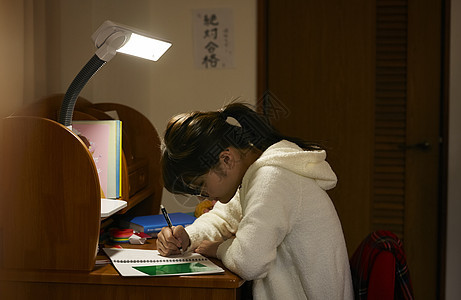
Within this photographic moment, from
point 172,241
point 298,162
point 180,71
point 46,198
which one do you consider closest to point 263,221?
point 298,162

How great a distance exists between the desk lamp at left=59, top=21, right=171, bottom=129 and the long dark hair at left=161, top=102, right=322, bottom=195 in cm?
21

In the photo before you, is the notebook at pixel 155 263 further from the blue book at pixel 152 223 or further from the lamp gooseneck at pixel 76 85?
the lamp gooseneck at pixel 76 85

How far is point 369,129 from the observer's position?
2.88m

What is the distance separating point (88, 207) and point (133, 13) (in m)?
1.79

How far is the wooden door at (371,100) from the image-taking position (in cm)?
285

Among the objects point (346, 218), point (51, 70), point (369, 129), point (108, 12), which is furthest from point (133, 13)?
point (346, 218)

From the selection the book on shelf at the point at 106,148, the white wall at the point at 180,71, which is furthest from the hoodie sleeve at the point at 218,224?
the white wall at the point at 180,71

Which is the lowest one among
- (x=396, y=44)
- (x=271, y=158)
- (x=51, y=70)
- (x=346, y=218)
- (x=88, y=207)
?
(x=346, y=218)

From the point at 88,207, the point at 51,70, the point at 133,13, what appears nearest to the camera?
the point at 88,207

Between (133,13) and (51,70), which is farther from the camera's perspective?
(133,13)

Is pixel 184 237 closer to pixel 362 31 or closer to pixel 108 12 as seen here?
pixel 108 12

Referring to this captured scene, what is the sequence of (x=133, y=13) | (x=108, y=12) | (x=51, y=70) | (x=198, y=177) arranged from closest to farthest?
(x=198, y=177) → (x=51, y=70) → (x=108, y=12) → (x=133, y=13)

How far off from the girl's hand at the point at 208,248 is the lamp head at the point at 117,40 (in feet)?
1.79

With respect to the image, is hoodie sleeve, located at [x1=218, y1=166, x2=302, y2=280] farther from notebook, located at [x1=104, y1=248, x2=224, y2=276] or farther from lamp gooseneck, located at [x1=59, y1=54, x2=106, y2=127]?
lamp gooseneck, located at [x1=59, y1=54, x2=106, y2=127]
